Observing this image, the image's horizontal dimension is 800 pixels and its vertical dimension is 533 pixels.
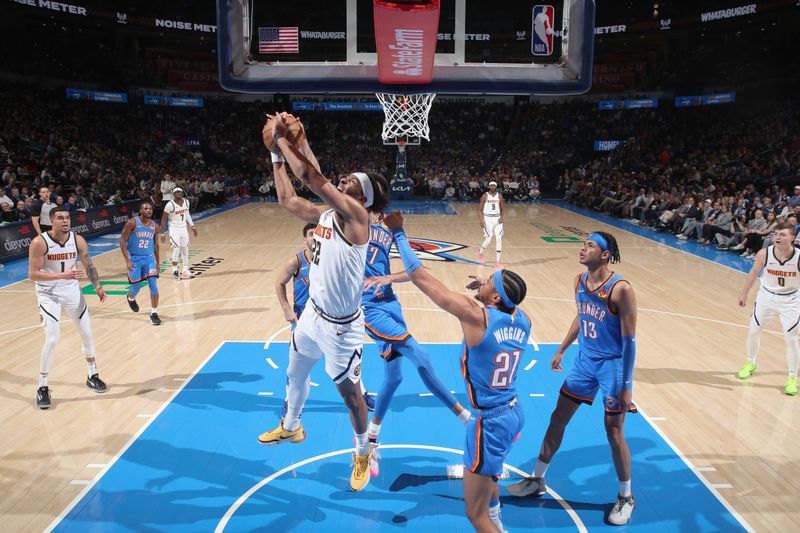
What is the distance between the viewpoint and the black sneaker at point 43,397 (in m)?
6.35

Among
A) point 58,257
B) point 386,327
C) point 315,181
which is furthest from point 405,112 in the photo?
point 315,181

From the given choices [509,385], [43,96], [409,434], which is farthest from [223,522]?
[43,96]

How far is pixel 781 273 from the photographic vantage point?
668 cm

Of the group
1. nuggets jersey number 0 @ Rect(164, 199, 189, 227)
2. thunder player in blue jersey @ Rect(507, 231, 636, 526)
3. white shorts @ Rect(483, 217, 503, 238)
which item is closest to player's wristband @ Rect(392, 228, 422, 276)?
thunder player in blue jersey @ Rect(507, 231, 636, 526)

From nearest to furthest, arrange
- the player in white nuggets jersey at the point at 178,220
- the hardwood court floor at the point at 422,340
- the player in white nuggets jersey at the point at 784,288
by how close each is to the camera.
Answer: the hardwood court floor at the point at 422,340 < the player in white nuggets jersey at the point at 784,288 < the player in white nuggets jersey at the point at 178,220

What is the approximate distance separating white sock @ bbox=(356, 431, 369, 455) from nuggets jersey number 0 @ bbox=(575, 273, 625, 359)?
184 cm

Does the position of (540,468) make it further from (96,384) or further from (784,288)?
(96,384)

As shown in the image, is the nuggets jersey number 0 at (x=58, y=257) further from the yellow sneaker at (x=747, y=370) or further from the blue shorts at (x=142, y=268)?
the yellow sneaker at (x=747, y=370)

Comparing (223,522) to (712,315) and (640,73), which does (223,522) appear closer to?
(712,315)

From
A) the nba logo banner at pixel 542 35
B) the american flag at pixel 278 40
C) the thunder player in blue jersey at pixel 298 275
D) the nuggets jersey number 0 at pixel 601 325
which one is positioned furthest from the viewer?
the nba logo banner at pixel 542 35

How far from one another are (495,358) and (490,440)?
1.70ft

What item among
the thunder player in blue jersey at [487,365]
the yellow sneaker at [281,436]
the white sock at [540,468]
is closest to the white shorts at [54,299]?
the yellow sneaker at [281,436]

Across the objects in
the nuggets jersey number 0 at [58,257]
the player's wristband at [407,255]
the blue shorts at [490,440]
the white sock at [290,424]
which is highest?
the player's wristband at [407,255]

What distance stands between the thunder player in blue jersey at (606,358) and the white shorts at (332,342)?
1.68 metres
